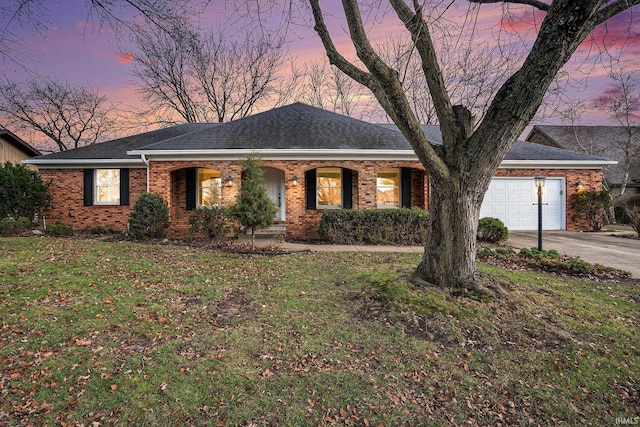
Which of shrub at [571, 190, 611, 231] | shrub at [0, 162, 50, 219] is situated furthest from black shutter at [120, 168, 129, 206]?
shrub at [571, 190, 611, 231]

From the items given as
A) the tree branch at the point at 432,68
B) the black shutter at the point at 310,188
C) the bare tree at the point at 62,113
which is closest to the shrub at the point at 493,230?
the black shutter at the point at 310,188

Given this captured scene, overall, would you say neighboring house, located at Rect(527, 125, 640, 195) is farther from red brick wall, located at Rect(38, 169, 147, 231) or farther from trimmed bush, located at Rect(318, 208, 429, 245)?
red brick wall, located at Rect(38, 169, 147, 231)

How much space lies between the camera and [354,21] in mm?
4266

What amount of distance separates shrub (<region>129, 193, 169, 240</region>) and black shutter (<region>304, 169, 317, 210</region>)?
4.71 m

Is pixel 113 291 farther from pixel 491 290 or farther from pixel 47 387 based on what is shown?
pixel 491 290

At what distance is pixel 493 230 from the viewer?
9336 mm

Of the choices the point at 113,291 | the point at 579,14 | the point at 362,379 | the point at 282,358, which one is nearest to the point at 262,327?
the point at 282,358

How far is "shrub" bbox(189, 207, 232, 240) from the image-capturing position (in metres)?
9.27

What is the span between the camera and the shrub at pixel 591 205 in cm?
1156

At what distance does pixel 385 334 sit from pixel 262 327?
1389 millimetres

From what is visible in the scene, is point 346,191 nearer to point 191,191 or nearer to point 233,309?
point 191,191

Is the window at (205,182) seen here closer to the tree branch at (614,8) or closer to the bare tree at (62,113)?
the tree branch at (614,8)

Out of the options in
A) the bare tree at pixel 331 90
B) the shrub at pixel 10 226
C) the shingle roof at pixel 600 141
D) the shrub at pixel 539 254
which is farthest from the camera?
the bare tree at pixel 331 90

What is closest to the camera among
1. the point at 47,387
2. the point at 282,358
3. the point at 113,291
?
the point at 47,387
